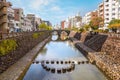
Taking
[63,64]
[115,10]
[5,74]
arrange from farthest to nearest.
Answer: [115,10] < [63,64] < [5,74]

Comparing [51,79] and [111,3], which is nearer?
[51,79]

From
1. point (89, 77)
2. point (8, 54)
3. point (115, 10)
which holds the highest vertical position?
point (115, 10)

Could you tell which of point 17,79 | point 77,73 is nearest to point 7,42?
point 17,79

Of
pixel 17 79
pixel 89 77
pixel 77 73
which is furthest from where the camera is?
pixel 77 73

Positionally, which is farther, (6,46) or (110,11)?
(110,11)

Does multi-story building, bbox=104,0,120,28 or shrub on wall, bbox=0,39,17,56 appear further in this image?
multi-story building, bbox=104,0,120,28

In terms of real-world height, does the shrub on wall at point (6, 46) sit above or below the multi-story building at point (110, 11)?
below

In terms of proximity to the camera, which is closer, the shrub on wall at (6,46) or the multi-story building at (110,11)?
the shrub on wall at (6,46)

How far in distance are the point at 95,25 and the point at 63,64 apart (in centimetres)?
7657

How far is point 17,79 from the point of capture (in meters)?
22.4

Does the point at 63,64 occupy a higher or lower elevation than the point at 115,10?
lower

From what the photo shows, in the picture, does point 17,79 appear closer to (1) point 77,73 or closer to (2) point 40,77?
(2) point 40,77

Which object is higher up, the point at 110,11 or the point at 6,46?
the point at 110,11

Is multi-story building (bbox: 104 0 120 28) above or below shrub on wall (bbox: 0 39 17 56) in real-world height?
above
